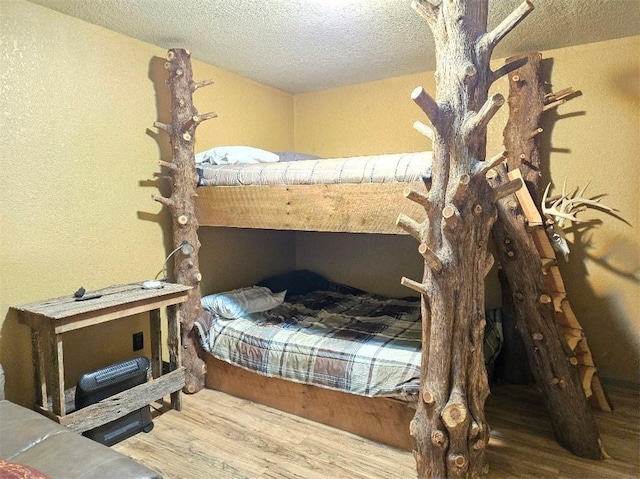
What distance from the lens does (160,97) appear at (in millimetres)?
2846

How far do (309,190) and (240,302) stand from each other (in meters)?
1.11

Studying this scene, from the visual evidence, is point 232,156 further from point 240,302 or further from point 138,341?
point 138,341

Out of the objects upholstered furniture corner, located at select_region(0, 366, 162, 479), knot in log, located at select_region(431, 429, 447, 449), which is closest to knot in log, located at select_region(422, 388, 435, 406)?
knot in log, located at select_region(431, 429, 447, 449)

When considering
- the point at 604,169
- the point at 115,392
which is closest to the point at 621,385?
the point at 604,169

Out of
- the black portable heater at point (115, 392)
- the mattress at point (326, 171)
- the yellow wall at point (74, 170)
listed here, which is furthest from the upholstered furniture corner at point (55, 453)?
the mattress at point (326, 171)

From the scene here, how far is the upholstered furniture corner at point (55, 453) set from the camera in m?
1.34

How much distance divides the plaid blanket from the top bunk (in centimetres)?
66

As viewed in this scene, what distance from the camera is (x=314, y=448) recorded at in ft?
6.88

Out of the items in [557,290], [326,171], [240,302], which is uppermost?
[326,171]

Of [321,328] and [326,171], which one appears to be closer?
[326,171]

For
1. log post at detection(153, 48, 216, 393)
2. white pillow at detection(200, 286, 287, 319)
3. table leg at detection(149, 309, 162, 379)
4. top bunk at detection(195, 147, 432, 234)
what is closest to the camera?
top bunk at detection(195, 147, 432, 234)

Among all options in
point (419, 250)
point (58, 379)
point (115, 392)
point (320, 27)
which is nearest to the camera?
point (419, 250)

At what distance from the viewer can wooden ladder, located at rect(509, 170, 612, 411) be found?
6.72ft

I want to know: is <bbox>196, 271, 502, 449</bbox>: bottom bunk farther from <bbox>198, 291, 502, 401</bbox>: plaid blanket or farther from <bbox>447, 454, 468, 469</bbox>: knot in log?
<bbox>447, 454, 468, 469</bbox>: knot in log
